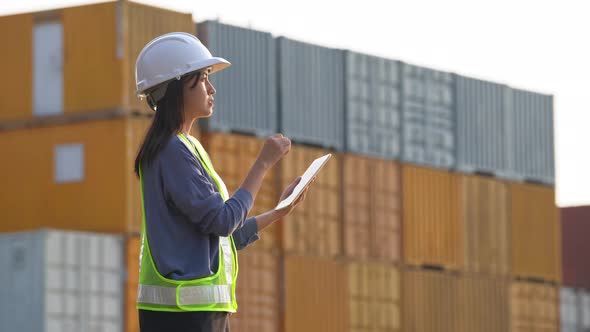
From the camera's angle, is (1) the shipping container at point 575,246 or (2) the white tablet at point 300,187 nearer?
(2) the white tablet at point 300,187

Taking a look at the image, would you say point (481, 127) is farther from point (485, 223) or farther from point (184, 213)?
point (184, 213)

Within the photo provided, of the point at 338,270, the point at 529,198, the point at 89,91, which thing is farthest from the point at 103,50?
the point at 529,198

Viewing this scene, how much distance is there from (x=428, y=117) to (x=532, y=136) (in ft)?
17.1

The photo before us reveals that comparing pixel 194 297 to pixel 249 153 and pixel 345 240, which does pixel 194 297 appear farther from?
pixel 345 240

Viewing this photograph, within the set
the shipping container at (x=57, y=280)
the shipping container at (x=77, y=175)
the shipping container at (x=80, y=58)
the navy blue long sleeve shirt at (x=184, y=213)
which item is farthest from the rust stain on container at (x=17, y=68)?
the navy blue long sleeve shirt at (x=184, y=213)

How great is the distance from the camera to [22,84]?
3734 cm

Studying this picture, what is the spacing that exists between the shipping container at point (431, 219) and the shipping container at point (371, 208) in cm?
35

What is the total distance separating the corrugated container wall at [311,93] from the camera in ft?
128

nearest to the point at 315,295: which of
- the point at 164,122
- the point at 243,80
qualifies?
the point at 243,80

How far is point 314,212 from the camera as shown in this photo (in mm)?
40156

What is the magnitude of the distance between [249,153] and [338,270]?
442 cm

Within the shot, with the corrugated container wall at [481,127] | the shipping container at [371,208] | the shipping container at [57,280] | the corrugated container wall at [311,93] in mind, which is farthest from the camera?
the corrugated container wall at [481,127]

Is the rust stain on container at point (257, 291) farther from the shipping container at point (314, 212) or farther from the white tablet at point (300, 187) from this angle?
the white tablet at point (300, 187)

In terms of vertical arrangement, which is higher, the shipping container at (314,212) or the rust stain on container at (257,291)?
the shipping container at (314,212)
